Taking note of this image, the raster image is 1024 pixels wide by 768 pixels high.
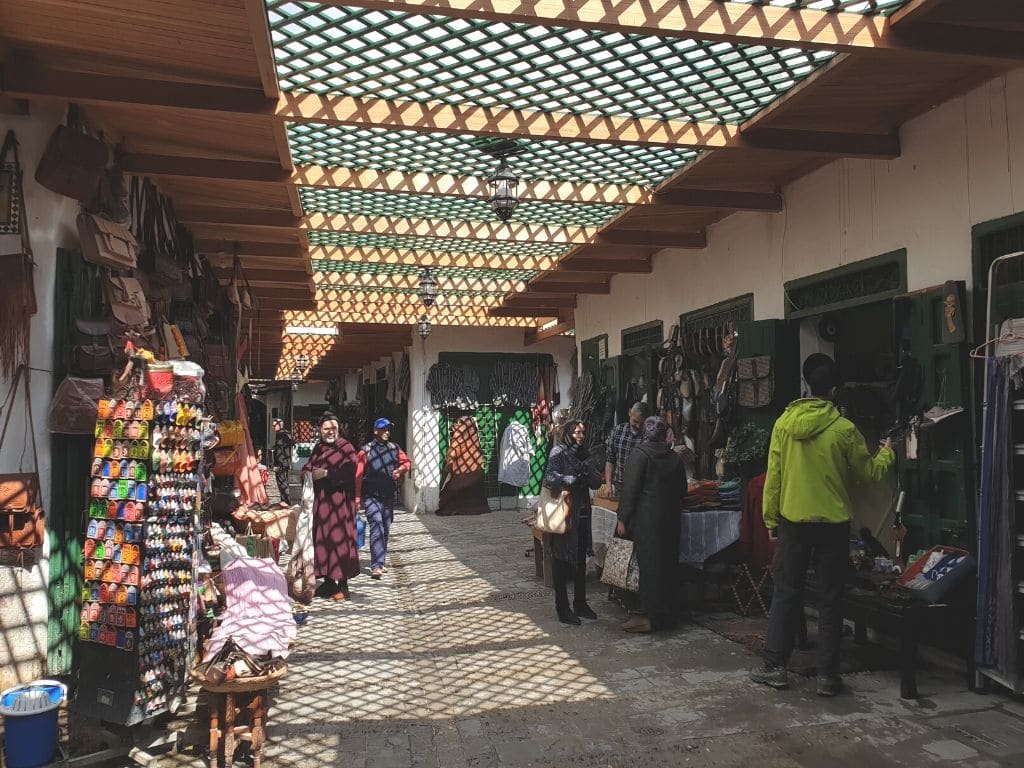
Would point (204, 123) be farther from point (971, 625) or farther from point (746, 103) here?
point (971, 625)

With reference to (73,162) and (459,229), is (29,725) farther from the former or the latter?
(459,229)

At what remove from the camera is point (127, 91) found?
4.10m

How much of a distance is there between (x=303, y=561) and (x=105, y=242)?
2.87 m

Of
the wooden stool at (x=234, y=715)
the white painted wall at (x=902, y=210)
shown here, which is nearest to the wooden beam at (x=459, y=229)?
the white painted wall at (x=902, y=210)

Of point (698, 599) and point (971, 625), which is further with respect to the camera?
point (698, 599)

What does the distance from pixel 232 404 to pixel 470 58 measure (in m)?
4.81

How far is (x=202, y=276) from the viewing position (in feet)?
24.7

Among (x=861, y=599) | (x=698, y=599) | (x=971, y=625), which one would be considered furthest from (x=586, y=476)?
(x=971, y=625)

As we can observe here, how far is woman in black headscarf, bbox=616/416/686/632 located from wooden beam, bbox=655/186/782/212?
1904 mm

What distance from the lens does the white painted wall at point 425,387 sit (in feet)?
44.6

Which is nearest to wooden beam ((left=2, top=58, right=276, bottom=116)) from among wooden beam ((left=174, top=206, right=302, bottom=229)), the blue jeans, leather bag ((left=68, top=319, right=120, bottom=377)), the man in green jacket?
leather bag ((left=68, top=319, right=120, bottom=377))

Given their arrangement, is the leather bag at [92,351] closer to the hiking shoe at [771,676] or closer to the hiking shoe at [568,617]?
the hiking shoe at [568,617]

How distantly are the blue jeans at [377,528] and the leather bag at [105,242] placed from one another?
12.3 feet

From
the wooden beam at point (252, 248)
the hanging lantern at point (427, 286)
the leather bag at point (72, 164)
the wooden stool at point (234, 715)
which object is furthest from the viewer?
the hanging lantern at point (427, 286)
